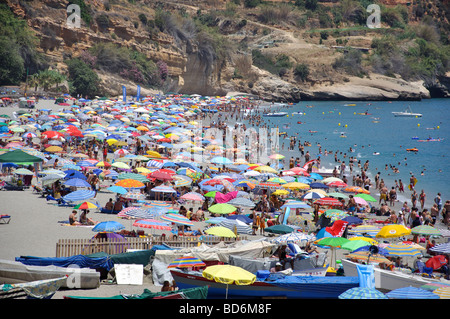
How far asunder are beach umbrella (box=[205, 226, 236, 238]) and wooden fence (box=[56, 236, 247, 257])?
1.34ft

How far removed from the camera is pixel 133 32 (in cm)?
7225

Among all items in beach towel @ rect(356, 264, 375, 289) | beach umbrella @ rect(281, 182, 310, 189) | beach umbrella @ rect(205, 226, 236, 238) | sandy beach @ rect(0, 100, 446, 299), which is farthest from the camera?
beach umbrella @ rect(281, 182, 310, 189)

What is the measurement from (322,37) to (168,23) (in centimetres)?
4419

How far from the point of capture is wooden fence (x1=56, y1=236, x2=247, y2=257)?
1188 cm

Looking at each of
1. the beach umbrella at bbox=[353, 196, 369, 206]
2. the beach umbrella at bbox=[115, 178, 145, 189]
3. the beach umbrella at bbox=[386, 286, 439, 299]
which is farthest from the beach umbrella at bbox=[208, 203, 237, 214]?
the beach umbrella at bbox=[386, 286, 439, 299]

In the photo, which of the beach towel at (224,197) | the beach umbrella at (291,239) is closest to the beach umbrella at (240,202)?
the beach towel at (224,197)

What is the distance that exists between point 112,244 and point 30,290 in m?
3.64

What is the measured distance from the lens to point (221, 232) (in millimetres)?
13898

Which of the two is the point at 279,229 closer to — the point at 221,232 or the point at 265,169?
the point at 221,232

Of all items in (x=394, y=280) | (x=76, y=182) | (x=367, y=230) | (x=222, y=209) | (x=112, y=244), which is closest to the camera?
(x=394, y=280)

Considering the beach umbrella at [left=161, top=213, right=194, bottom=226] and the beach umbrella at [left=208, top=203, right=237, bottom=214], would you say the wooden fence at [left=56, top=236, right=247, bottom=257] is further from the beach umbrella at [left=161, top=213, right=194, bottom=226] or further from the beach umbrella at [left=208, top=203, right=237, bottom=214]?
the beach umbrella at [left=208, top=203, right=237, bottom=214]

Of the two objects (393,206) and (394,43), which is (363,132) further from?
(394,43)

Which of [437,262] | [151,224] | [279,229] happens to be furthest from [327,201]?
[151,224]
